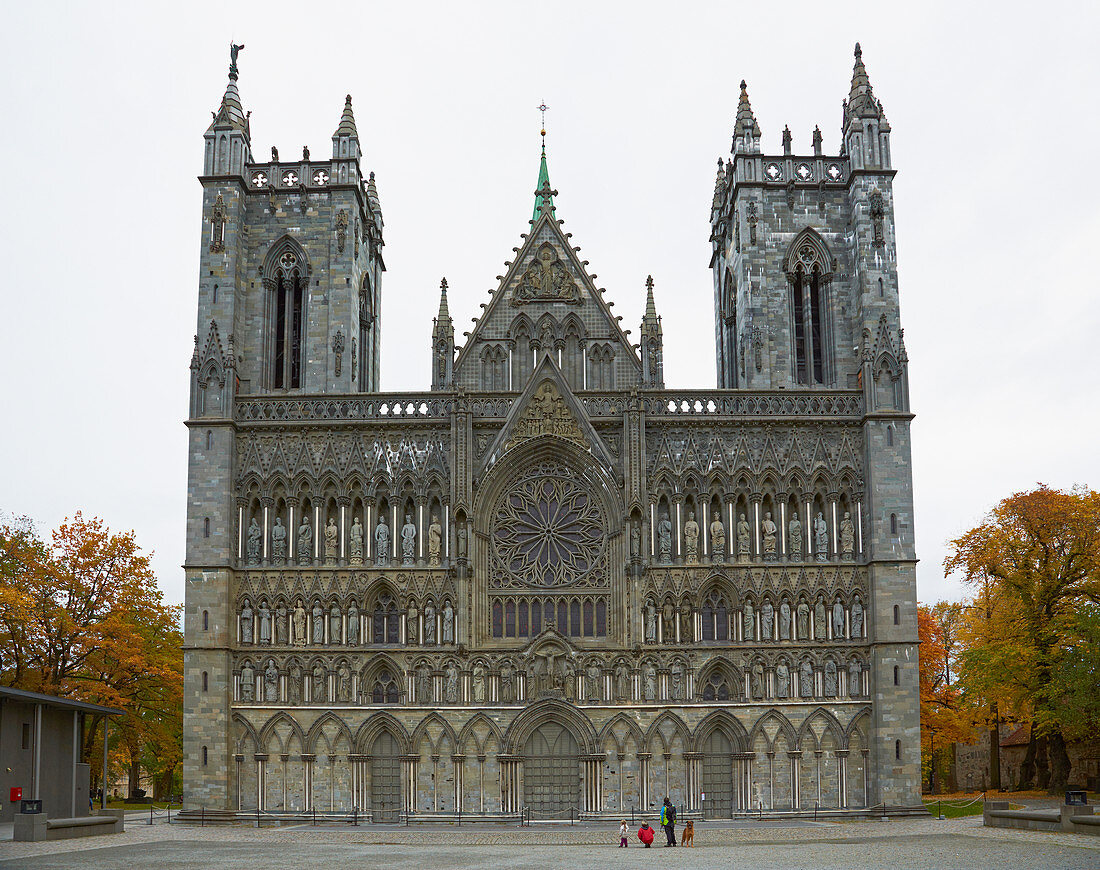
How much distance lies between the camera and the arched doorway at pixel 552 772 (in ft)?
143

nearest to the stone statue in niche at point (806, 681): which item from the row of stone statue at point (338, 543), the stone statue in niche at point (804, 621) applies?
the stone statue in niche at point (804, 621)

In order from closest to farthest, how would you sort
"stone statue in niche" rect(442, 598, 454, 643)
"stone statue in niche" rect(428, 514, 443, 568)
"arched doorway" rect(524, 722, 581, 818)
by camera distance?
"arched doorway" rect(524, 722, 581, 818)
"stone statue in niche" rect(442, 598, 454, 643)
"stone statue in niche" rect(428, 514, 443, 568)

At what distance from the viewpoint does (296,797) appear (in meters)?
43.7

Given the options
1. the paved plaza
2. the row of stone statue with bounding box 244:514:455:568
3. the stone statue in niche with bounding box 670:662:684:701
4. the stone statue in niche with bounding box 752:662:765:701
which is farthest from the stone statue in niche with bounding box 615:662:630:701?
the row of stone statue with bounding box 244:514:455:568

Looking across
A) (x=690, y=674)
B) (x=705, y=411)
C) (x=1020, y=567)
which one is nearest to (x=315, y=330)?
(x=705, y=411)

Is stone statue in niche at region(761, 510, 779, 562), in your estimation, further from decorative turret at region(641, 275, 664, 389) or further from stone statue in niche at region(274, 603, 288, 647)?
stone statue in niche at region(274, 603, 288, 647)

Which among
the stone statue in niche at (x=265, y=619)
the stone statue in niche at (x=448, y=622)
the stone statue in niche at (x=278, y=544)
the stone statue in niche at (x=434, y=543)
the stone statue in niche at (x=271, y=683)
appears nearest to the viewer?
the stone statue in niche at (x=271, y=683)

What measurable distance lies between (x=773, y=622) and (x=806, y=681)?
2.35 meters

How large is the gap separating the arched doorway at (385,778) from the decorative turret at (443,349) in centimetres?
1372

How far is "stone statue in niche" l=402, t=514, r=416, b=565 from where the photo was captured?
1794 inches

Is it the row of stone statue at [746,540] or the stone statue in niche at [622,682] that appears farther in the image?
the row of stone statue at [746,540]

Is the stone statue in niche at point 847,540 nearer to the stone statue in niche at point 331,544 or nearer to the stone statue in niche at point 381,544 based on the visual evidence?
the stone statue in niche at point 381,544

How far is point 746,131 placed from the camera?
51.1 m

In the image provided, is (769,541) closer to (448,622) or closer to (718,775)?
(718,775)
